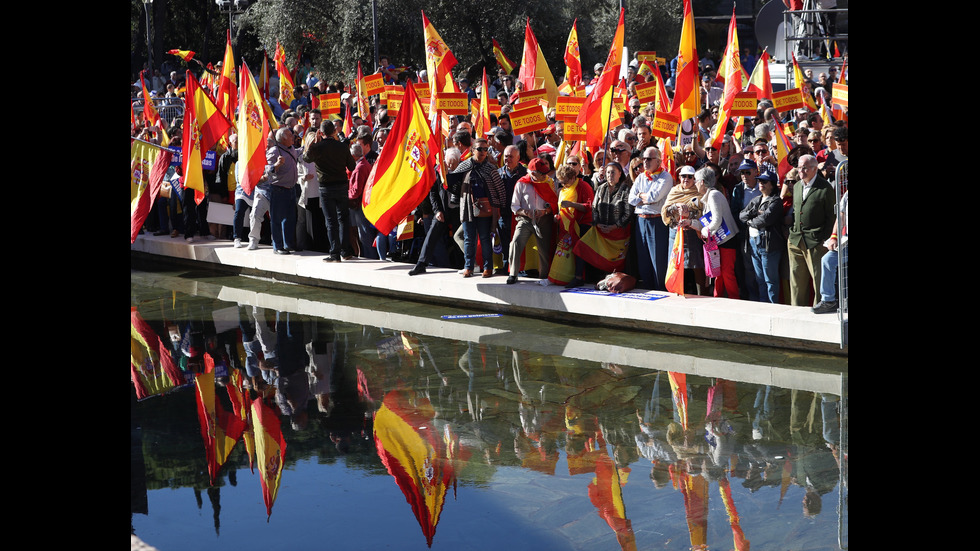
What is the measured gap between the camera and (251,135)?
14.2m

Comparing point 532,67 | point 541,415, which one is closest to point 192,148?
point 532,67

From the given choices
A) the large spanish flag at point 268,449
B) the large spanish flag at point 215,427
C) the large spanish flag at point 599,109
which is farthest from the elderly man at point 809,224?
the large spanish flag at point 215,427

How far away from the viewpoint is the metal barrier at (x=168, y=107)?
86.1 ft

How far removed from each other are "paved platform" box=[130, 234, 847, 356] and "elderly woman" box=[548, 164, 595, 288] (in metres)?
0.23

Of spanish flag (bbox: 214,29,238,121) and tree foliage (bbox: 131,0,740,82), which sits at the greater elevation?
tree foliage (bbox: 131,0,740,82)

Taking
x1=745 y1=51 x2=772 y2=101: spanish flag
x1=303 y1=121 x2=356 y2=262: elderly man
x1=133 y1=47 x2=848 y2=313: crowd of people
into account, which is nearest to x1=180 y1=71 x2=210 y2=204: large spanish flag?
x1=133 y1=47 x2=848 y2=313: crowd of people

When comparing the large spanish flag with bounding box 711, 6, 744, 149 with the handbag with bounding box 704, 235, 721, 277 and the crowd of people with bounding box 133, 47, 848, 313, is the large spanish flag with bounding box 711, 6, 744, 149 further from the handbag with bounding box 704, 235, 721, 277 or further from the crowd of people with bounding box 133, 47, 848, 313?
the handbag with bounding box 704, 235, 721, 277

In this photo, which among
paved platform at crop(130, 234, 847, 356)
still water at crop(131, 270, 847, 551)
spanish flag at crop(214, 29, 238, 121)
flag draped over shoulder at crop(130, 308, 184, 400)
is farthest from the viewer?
spanish flag at crop(214, 29, 238, 121)

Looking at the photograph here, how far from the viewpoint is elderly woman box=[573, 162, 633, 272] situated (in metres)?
11.4

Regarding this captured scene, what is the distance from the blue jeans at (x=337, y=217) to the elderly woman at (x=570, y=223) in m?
3.34

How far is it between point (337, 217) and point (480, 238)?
2471 millimetres

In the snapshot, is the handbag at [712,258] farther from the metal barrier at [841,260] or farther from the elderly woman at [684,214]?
the metal barrier at [841,260]

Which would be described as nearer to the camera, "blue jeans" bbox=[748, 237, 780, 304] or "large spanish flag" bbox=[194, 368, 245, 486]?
"large spanish flag" bbox=[194, 368, 245, 486]
